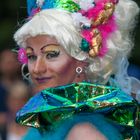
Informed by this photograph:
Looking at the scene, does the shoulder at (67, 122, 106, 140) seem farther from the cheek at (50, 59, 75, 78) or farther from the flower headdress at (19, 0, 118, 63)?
the flower headdress at (19, 0, 118, 63)

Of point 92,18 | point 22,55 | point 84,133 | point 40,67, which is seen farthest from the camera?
point 22,55

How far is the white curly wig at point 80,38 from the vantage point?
2.68m

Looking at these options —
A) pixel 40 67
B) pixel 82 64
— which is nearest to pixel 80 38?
pixel 82 64

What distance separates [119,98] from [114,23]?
52cm

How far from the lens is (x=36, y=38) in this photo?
2.74 metres

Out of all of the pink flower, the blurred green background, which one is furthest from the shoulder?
the blurred green background

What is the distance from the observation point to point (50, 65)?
8.83 ft

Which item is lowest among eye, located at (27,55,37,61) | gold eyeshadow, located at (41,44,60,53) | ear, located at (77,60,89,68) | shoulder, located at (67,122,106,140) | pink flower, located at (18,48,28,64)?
shoulder, located at (67,122,106,140)

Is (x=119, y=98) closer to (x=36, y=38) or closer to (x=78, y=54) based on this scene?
(x=78, y=54)

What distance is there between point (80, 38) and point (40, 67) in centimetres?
24

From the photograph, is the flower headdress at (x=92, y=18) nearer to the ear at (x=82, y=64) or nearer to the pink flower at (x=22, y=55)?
the ear at (x=82, y=64)

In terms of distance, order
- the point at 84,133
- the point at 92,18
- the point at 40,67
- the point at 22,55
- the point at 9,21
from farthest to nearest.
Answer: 1. the point at 9,21
2. the point at 22,55
3. the point at 92,18
4. the point at 40,67
5. the point at 84,133

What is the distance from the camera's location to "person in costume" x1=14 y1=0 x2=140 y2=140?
2.45 meters

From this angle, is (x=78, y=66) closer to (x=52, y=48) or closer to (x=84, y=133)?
(x=52, y=48)
